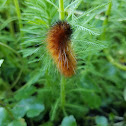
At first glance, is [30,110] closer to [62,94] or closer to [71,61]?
[62,94]

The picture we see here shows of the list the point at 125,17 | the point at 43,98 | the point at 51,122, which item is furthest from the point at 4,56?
the point at 125,17

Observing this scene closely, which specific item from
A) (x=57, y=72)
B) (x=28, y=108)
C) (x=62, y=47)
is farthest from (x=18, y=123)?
(x=62, y=47)

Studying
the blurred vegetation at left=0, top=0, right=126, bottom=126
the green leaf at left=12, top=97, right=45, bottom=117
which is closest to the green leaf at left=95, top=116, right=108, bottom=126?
the blurred vegetation at left=0, top=0, right=126, bottom=126

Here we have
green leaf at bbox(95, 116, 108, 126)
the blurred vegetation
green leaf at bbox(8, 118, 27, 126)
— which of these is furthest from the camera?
green leaf at bbox(95, 116, 108, 126)

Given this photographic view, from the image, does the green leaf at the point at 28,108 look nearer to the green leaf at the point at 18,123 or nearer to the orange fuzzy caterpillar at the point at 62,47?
the green leaf at the point at 18,123

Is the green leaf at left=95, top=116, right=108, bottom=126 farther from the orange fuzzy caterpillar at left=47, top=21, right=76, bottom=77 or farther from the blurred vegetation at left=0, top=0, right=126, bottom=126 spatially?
the orange fuzzy caterpillar at left=47, top=21, right=76, bottom=77

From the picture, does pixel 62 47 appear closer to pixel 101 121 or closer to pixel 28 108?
pixel 28 108
